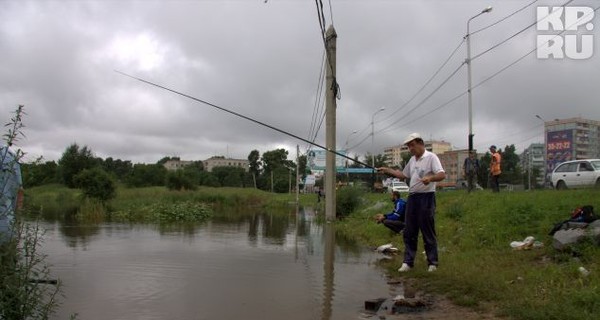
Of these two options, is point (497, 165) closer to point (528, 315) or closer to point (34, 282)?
point (528, 315)

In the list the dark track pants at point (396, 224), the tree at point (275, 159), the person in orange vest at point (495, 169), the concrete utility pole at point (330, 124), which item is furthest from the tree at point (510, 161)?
the dark track pants at point (396, 224)

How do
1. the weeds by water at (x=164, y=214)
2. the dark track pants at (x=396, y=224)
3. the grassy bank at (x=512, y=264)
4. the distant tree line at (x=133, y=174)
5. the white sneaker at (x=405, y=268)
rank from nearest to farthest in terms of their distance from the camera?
1. the grassy bank at (x=512, y=264)
2. the white sneaker at (x=405, y=268)
3. the dark track pants at (x=396, y=224)
4. the weeds by water at (x=164, y=214)
5. the distant tree line at (x=133, y=174)

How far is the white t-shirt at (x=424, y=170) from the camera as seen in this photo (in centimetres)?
654

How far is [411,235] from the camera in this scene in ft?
22.2

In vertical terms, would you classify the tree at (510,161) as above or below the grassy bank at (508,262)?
above

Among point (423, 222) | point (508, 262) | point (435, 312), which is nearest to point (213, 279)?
point (423, 222)

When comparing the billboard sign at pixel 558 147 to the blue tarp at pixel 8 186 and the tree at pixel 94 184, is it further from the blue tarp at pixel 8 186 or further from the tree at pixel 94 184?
the blue tarp at pixel 8 186

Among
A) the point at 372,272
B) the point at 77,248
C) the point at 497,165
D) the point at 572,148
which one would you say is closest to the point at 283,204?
the point at 497,165

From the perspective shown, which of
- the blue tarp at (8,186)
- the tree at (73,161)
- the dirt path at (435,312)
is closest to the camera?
the blue tarp at (8,186)

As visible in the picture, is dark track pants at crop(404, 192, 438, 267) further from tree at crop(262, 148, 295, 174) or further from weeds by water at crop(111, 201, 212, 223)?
tree at crop(262, 148, 295, 174)

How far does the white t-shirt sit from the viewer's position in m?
6.54

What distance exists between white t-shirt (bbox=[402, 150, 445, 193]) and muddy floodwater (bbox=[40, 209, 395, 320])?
1.34 m

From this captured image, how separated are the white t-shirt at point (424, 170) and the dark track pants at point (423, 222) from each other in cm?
9

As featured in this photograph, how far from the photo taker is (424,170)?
661 centimetres
